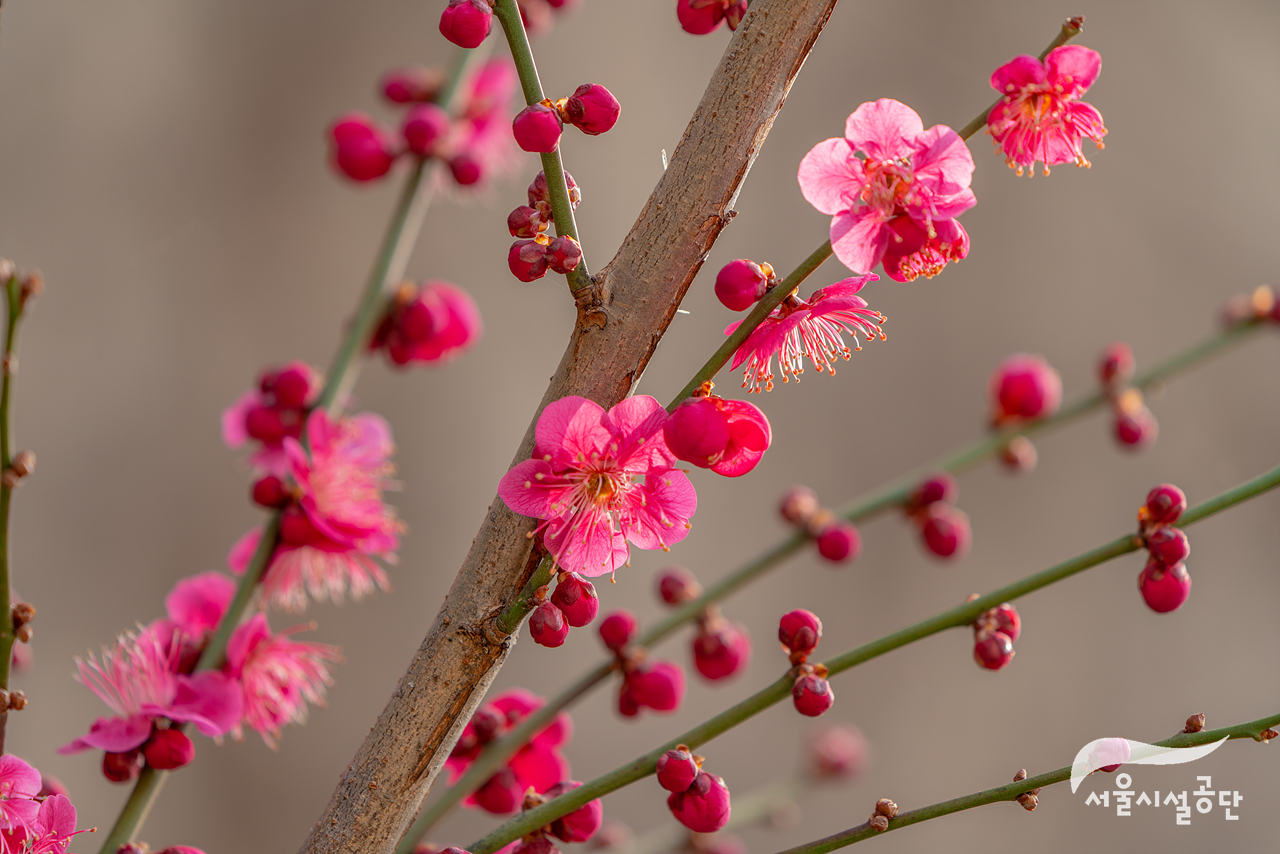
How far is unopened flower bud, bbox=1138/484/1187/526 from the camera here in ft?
1.28

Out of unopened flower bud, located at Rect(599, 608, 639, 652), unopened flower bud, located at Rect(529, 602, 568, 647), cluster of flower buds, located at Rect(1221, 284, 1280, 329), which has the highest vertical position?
cluster of flower buds, located at Rect(1221, 284, 1280, 329)

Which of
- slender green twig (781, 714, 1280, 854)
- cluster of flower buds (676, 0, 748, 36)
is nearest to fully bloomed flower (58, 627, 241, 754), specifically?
slender green twig (781, 714, 1280, 854)

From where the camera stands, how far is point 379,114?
58.6 inches

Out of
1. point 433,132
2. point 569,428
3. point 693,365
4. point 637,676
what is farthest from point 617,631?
point 693,365

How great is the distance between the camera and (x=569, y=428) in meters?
0.36

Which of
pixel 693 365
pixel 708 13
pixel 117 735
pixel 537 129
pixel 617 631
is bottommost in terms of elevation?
pixel 117 735

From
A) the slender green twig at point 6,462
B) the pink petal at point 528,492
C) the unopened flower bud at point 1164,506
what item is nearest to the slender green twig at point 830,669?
the unopened flower bud at point 1164,506

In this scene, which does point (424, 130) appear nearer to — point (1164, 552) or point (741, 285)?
point (741, 285)

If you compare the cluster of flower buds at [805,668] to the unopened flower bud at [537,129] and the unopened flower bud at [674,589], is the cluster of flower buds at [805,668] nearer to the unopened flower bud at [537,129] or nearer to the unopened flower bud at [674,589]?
the unopened flower bud at [674,589]

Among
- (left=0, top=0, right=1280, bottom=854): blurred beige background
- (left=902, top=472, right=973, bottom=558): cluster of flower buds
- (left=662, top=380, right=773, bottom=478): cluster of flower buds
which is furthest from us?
(left=0, top=0, right=1280, bottom=854): blurred beige background

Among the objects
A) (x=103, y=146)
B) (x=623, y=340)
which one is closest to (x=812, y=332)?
(x=623, y=340)

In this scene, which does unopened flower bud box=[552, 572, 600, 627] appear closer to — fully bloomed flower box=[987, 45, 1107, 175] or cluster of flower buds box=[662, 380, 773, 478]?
cluster of flower buds box=[662, 380, 773, 478]

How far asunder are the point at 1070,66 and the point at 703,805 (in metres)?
0.37

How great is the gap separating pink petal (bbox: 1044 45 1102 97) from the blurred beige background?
0.98 m
